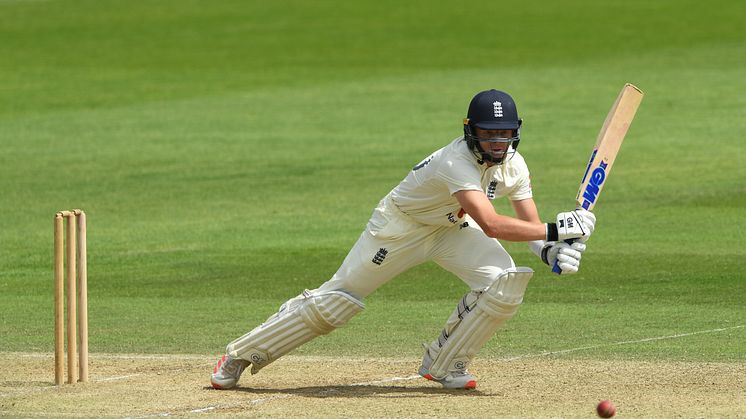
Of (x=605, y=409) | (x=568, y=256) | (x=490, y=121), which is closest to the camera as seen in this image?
(x=605, y=409)

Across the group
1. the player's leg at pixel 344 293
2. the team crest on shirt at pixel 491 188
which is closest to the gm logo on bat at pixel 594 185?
the team crest on shirt at pixel 491 188

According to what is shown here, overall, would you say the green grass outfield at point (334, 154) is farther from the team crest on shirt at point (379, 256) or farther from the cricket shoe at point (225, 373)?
the team crest on shirt at point (379, 256)

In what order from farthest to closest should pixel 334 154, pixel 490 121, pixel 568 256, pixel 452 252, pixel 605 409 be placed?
pixel 334 154, pixel 452 252, pixel 490 121, pixel 568 256, pixel 605 409

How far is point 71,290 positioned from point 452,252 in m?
2.24

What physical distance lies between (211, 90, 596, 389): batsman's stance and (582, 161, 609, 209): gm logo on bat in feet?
1.05

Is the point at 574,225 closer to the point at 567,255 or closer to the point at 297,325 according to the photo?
the point at 567,255

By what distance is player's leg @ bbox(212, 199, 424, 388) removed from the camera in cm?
820

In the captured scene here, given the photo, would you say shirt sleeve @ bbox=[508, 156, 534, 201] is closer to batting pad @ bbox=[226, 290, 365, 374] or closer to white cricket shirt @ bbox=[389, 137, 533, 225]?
white cricket shirt @ bbox=[389, 137, 533, 225]

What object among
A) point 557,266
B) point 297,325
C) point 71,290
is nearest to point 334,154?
point 71,290

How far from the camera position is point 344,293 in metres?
8.22

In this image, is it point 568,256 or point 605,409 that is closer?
point 605,409

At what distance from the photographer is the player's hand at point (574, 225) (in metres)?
7.71

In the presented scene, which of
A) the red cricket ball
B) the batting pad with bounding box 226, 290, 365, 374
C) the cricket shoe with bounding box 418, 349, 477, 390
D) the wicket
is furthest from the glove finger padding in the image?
the wicket

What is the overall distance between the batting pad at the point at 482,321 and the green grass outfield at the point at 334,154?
50.9 inches
